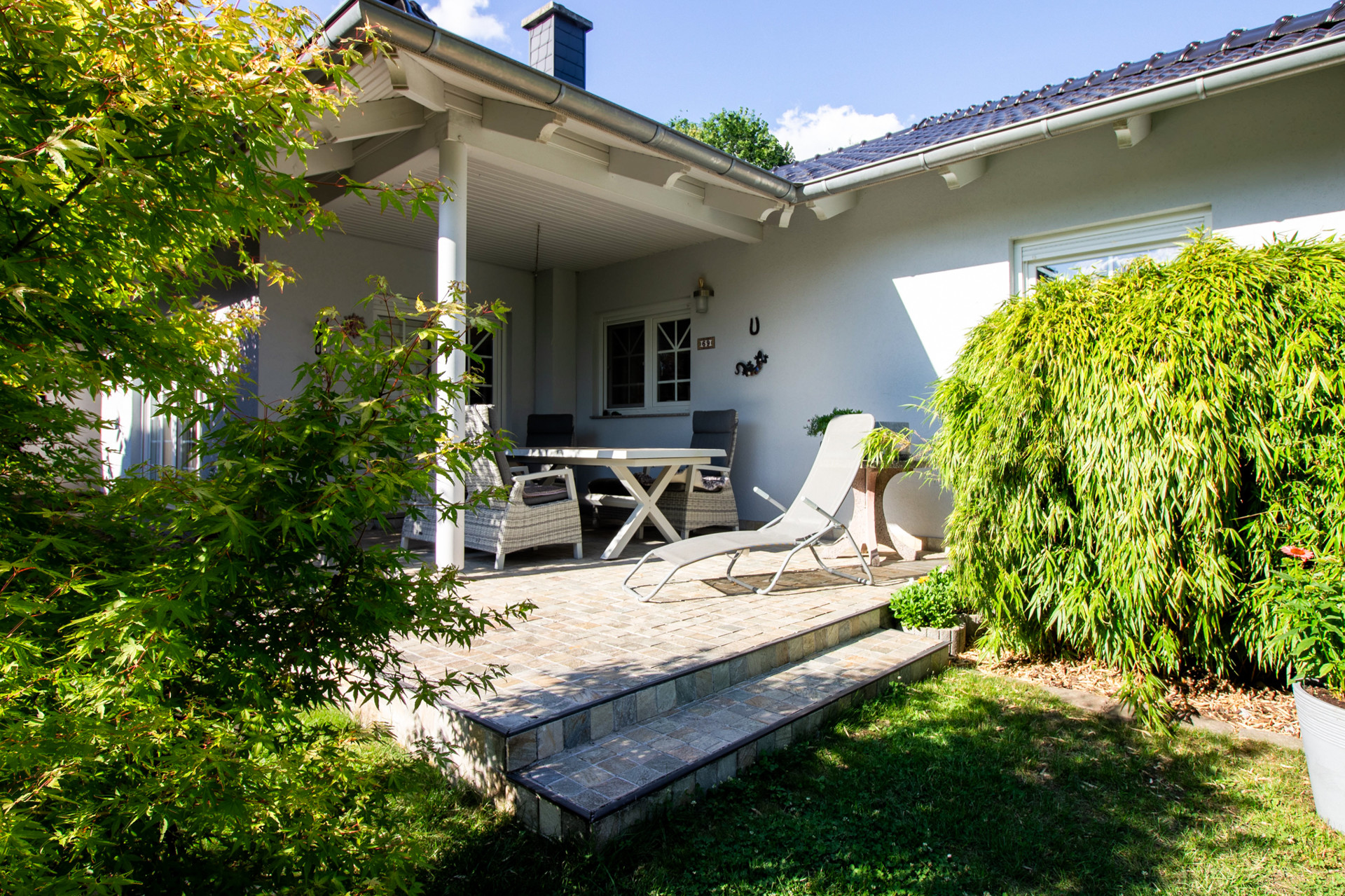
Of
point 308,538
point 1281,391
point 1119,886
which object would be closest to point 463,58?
point 308,538

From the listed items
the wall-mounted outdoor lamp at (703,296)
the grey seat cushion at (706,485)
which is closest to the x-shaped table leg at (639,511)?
the grey seat cushion at (706,485)

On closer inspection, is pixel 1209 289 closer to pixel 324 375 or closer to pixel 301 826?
pixel 324 375

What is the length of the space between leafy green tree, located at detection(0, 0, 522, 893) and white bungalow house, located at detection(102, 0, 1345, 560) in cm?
191

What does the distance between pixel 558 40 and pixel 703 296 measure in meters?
2.68

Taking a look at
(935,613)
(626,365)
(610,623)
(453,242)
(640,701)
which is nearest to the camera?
(640,701)

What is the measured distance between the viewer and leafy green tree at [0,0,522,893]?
1.07 m

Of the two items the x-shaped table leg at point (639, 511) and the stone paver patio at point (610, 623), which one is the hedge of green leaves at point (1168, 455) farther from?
the x-shaped table leg at point (639, 511)

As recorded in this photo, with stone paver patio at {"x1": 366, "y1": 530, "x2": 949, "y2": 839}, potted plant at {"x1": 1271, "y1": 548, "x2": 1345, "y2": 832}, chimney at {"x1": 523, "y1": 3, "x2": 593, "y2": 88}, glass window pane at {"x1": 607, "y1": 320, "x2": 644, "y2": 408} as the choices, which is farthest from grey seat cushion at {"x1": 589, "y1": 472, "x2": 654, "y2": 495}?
potted plant at {"x1": 1271, "y1": 548, "x2": 1345, "y2": 832}

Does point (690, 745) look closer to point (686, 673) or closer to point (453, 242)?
point (686, 673)

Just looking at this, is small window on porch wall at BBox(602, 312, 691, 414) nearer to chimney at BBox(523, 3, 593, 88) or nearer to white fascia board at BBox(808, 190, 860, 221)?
white fascia board at BBox(808, 190, 860, 221)

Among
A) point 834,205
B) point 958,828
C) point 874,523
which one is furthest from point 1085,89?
point 958,828

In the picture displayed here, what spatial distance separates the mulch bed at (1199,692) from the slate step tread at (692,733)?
510 mm

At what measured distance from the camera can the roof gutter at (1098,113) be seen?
12.4 feet

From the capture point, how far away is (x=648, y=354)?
8.16 m
